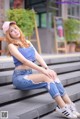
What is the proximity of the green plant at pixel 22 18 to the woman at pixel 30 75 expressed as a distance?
3.04m

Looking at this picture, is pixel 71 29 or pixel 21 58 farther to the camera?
pixel 71 29

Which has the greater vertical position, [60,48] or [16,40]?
[16,40]

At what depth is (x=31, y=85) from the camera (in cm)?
383

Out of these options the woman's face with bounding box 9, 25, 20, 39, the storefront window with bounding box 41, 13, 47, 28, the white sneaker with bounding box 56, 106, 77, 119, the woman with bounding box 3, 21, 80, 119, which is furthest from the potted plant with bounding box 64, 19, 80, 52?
the white sneaker with bounding box 56, 106, 77, 119

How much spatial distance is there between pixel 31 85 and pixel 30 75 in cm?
12

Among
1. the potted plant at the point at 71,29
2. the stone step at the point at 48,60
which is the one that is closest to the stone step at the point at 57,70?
the stone step at the point at 48,60

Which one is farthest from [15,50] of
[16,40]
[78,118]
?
[78,118]

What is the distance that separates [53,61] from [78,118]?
8.04 feet

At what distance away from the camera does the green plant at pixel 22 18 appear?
702cm

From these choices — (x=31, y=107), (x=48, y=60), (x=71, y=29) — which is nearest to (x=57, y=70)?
(x=48, y=60)

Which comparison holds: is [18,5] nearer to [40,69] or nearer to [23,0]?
[23,0]

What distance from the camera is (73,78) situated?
526 cm

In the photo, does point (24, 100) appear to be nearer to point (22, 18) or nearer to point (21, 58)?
point (21, 58)

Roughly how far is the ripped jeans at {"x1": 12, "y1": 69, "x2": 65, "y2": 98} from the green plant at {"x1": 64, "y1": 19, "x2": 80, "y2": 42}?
18.5 feet
